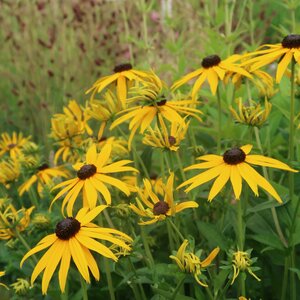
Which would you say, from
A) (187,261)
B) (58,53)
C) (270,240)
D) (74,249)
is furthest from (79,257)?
(58,53)

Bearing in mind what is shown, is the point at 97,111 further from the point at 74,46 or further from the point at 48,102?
the point at 74,46

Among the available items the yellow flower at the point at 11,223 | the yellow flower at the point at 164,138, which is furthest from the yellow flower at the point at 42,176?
the yellow flower at the point at 164,138

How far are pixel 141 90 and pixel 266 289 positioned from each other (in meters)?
0.74

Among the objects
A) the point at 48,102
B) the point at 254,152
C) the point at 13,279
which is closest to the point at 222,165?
the point at 254,152

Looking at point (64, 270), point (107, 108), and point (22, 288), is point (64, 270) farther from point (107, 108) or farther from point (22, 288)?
point (107, 108)

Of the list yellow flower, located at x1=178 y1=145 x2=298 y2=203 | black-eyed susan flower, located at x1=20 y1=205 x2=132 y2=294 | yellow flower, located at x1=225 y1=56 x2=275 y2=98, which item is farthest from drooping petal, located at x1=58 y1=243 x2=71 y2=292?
yellow flower, located at x1=225 y1=56 x2=275 y2=98

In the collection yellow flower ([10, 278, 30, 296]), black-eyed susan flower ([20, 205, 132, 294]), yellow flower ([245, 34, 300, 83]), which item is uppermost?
yellow flower ([245, 34, 300, 83])

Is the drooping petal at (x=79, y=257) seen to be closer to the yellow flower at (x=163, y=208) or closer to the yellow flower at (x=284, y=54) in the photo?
the yellow flower at (x=163, y=208)

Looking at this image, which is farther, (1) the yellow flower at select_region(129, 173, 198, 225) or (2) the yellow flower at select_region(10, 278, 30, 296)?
(2) the yellow flower at select_region(10, 278, 30, 296)

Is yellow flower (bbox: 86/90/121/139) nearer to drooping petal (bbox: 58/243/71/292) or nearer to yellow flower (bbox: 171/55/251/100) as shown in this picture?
yellow flower (bbox: 171/55/251/100)

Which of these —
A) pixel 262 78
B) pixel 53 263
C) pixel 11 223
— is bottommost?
pixel 11 223

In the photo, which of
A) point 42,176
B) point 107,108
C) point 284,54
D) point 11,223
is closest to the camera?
point 284,54

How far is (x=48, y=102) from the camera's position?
288 cm

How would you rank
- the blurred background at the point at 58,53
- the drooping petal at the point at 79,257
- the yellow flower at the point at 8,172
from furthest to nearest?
the blurred background at the point at 58,53
the yellow flower at the point at 8,172
the drooping petal at the point at 79,257
